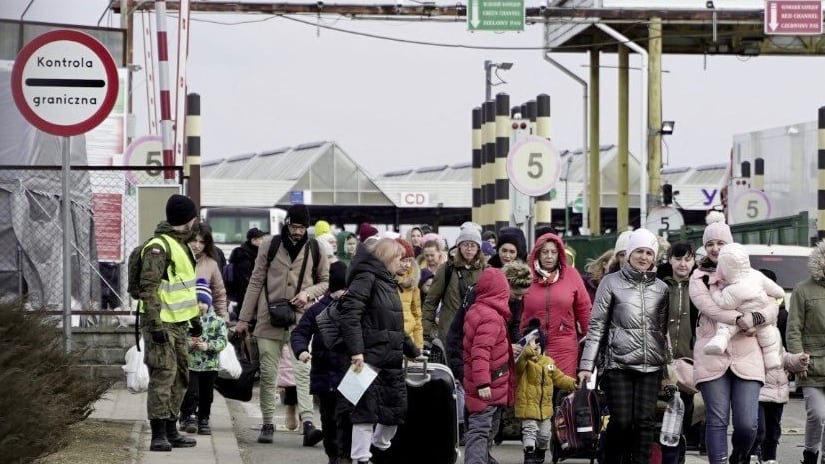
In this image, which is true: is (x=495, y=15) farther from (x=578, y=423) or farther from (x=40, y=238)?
(x=578, y=423)

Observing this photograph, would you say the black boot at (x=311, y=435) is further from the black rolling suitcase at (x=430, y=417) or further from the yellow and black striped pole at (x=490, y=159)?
the yellow and black striped pole at (x=490, y=159)

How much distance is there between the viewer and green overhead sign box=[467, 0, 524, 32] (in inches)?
1515

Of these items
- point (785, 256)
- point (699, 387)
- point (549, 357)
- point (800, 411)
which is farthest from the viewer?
point (785, 256)

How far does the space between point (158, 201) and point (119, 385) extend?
189 centimetres

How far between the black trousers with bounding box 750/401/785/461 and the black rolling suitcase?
89.8 inches

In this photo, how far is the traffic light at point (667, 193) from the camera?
36188 millimetres

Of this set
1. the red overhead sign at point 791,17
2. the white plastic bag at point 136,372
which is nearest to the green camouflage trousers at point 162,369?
the white plastic bag at point 136,372

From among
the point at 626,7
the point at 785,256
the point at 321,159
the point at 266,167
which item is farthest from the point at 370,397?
the point at 266,167

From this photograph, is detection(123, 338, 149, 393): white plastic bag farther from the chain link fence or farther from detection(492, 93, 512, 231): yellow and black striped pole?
detection(492, 93, 512, 231): yellow and black striped pole

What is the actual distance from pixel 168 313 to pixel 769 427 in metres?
4.06

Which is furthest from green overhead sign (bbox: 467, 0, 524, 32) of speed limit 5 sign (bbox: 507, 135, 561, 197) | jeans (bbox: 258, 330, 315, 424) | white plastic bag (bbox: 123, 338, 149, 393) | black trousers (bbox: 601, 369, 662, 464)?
black trousers (bbox: 601, 369, 662, 464)

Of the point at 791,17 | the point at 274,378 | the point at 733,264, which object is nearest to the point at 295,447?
the point at 274,378

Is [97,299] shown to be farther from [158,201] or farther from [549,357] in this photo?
[549,357]

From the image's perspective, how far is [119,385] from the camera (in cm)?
1859
